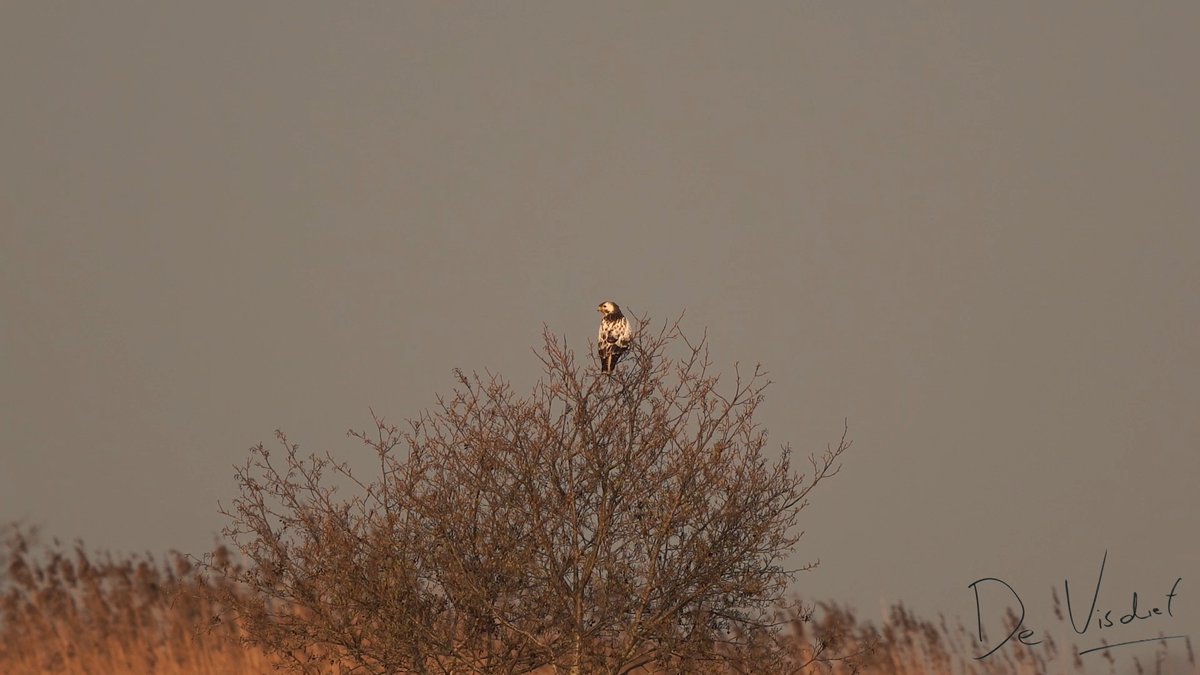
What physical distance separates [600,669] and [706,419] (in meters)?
2.00

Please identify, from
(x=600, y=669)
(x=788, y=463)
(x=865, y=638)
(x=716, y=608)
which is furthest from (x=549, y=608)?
(x=865, y=638)

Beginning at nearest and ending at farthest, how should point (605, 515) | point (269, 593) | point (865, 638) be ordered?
point (605, 515) < point (269, 593) < point (865, 638)

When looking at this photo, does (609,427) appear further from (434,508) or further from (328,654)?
(328,654)

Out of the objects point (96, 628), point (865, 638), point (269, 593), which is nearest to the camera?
point (269, 593)

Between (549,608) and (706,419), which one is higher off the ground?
(706,419)

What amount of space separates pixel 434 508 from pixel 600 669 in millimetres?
1704

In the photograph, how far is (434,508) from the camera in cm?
1067

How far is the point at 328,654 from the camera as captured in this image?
1111 centimetres

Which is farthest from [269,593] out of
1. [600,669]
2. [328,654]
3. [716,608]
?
[716,608]

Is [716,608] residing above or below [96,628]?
below

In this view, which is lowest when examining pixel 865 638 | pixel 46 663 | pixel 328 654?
pixel 865 638

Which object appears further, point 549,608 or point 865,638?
point 865,638

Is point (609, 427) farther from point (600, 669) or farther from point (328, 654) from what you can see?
point (328, 654)

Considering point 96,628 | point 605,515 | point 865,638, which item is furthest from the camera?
point 96,628
